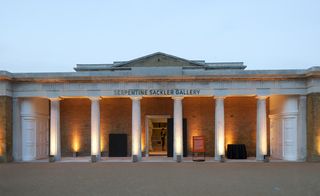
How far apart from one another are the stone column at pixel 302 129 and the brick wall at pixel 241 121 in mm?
4011

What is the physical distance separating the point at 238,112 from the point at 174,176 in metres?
12.1

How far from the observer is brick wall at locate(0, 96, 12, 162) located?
20.8 meters

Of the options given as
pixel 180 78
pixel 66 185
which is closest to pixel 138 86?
pixel 180 78

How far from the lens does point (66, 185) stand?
12352 mm

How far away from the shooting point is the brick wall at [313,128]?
20.5 metres

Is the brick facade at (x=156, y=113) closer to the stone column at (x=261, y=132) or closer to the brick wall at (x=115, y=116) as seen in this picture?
the brick wall at (x=115, y=116)

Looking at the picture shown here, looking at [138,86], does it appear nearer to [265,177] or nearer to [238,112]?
[238,112]

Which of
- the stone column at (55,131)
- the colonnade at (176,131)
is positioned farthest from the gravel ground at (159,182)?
the stone column at (55,131)

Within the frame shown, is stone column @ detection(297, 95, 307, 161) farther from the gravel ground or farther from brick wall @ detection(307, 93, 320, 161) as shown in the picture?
the gravel ground

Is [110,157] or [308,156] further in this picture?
[110,157]

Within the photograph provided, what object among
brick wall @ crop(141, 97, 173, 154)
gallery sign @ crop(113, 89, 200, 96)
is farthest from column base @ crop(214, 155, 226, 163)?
brick wall @ crop(141, 97, 173, 154)

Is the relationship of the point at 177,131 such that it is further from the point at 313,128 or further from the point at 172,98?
the point at 313,128

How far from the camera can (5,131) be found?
20.9m

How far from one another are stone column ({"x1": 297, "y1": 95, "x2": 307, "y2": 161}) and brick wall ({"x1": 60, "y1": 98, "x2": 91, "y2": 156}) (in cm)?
1620
